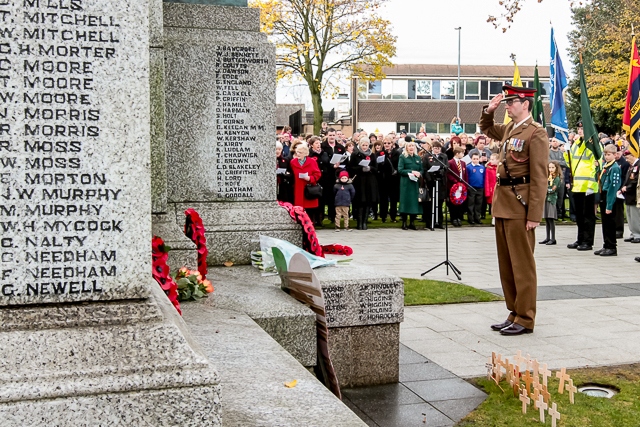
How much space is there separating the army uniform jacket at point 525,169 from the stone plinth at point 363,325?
6.24 ft

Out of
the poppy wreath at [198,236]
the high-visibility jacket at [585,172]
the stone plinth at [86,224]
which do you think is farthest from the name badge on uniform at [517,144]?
the high-visibility jacket at [585,172]

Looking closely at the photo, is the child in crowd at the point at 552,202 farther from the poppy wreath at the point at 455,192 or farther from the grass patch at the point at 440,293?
the grass patch at the point at 440,293

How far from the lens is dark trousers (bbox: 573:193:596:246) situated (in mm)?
14273

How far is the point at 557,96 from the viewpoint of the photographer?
17.9 meters

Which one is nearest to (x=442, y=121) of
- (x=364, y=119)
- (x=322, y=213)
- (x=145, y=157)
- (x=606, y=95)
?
(x=364, y=119)

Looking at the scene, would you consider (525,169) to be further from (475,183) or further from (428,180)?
(475,183)

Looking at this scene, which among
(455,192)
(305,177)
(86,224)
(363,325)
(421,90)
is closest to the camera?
(86,224)

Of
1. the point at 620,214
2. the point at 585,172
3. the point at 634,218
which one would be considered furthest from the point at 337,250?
the point at 620,214

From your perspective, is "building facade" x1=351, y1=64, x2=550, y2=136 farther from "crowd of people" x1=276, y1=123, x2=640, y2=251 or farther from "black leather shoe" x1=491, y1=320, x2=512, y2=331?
"black leather shoe" x1=491, y1=320, x2=512, y2=331

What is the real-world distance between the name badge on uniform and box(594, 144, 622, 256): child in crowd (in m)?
7.33

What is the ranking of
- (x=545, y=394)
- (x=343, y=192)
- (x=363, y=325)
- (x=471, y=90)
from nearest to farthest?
1. (x=545, y=394)
2. (x=363, y=325)
3. (x=343, y=192)
4. (x=471, y=90)

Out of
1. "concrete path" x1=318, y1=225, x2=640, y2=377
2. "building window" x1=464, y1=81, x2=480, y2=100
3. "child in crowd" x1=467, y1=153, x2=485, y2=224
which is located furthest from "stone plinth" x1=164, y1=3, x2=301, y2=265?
"building window" x1=464, y1=81, x2=480, y2=100

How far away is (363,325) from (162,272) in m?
1.76

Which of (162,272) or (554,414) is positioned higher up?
(162,272)
